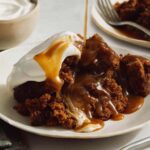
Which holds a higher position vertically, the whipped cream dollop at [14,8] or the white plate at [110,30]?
the whipped cream dollop at [14,8]

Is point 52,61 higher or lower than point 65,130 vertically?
higher

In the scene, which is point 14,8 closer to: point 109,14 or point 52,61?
point 109,14

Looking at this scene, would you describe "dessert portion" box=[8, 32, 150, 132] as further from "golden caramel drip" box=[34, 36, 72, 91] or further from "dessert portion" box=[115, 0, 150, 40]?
"dessert portion" box=[115, 0, 150, 40]

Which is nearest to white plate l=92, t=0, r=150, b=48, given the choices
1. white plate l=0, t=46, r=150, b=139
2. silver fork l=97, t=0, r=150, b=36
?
silver fork l=97, t=0, r=150, b=36

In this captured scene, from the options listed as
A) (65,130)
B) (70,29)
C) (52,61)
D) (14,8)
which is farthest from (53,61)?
(70,29)

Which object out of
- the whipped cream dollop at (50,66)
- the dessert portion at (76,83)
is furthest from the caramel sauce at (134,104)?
the whipped cream dollop at (50,66)

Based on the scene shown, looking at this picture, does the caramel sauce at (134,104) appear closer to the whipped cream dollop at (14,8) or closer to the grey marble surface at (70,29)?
the grey marble surface at (70,29)

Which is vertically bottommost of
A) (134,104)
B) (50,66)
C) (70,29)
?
(70,29)
